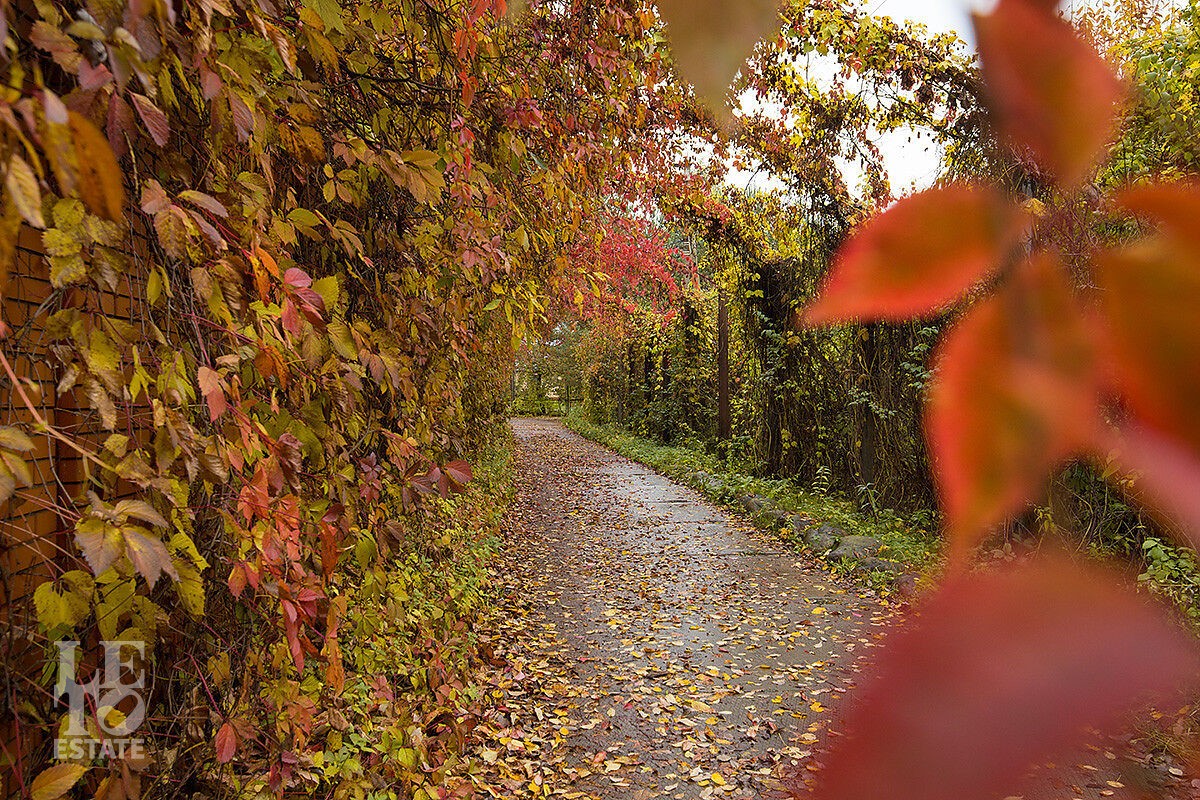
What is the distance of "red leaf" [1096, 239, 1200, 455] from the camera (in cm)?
14

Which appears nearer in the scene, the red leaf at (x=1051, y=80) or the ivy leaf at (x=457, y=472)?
the red leaf at (x=1051, y=80)

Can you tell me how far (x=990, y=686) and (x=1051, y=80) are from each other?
0.49 ft

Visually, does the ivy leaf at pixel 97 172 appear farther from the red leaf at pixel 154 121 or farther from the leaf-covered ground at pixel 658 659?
the leaf-covered ground at pixel 658 659

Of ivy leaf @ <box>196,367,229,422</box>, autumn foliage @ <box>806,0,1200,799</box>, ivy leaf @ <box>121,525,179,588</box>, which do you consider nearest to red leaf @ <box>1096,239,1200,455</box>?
autumn foliage @ <box>806,0,1200,799</box>

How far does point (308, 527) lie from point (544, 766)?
1783 mm

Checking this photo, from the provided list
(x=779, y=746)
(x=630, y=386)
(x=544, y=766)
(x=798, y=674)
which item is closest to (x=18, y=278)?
(x=544, y=766)

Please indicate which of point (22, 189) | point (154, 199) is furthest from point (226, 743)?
point (22, 189)

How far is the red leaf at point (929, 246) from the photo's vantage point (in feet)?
0.59

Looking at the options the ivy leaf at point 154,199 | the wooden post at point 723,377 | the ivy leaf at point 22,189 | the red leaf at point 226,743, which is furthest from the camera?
the wooden post at point 723,377

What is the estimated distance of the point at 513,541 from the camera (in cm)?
718

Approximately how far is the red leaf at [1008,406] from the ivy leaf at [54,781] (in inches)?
58.1

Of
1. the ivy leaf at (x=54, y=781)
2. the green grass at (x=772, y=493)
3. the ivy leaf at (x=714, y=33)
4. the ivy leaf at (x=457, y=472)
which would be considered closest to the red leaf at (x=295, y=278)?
the ivy leaf at (x=457, y=472)

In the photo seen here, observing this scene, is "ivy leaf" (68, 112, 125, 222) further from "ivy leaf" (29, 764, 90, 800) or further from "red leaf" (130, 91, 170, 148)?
"ivy leaf" (29, 764, 90, 800)

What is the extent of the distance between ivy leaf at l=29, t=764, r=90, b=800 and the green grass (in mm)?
1383
